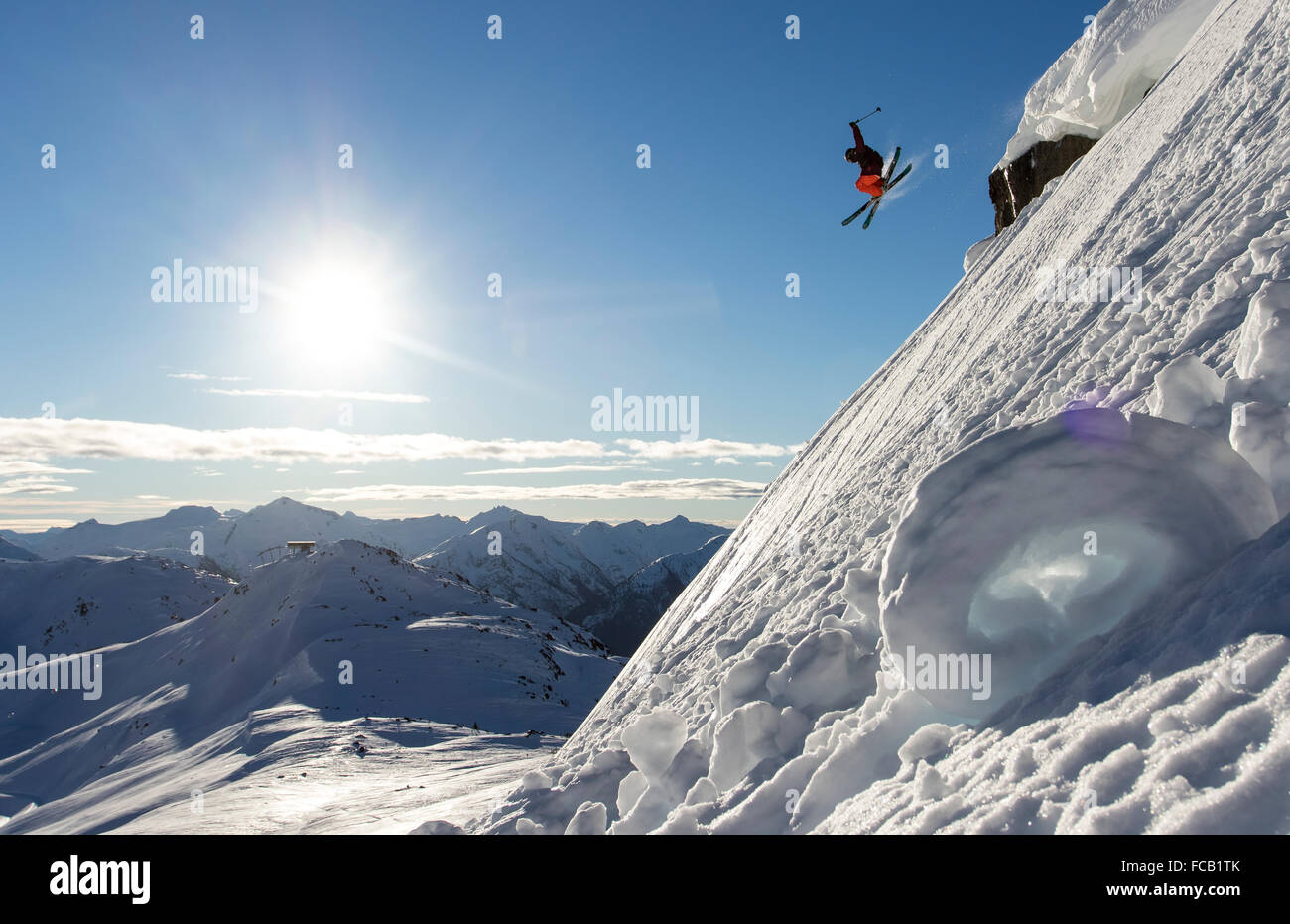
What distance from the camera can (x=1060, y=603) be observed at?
2.68 meters

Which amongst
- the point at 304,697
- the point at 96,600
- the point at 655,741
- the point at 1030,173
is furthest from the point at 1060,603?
the point at 96,600

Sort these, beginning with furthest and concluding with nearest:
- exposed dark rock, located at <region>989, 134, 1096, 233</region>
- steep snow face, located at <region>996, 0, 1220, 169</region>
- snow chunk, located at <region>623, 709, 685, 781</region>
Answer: exposed dark rock, located at <region>989, 134, 1096, 233</region> < steep snow face, located at <region>996, 0, 1220, 169</region> < snow chunk, located at <region>623, 709, 685, 781</region>

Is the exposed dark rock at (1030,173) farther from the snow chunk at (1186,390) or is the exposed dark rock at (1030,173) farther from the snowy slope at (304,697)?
the snowy slope at (304,697)

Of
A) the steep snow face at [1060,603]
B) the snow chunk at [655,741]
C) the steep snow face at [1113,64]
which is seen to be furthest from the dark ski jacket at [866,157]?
the snow chunk at [655,741]

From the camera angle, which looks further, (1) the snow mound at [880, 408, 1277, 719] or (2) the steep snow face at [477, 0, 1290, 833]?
(1) the snow mound at [880, 408, 1277, 719]

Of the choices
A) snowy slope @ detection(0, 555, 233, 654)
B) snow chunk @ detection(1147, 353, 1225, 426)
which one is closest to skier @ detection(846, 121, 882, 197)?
snow chunk @ detection(1147, 353, 1225, 426)

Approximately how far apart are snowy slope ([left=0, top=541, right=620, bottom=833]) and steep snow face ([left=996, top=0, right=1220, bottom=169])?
1628cm

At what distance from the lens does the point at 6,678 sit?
99.3 ft

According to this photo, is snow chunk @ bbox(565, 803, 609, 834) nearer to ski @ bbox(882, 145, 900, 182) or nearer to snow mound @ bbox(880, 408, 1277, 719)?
snow mound @ bbox(880, 408, 1277, 719)

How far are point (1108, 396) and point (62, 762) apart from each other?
92.1 feet

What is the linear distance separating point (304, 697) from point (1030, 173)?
22.5 metres

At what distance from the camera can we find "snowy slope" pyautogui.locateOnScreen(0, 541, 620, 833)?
44.5ft

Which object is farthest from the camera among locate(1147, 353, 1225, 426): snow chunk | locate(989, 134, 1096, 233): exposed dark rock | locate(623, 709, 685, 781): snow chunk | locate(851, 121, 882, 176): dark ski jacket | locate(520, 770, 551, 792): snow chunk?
locate(989, 134, 1096, 233): exposed dark rock
